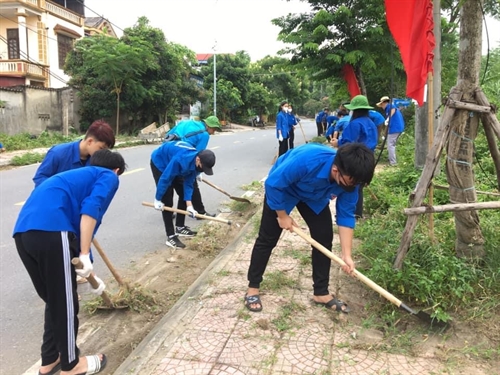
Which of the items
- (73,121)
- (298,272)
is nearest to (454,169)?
(298,272)

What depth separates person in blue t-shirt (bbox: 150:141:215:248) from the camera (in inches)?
184

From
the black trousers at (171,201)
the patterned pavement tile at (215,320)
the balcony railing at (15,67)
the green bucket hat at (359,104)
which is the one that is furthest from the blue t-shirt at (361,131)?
the balcony railing at (15,67)

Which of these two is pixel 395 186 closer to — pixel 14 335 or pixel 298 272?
pixel 298 272

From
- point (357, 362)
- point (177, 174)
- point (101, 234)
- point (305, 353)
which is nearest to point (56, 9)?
point (101, 234)

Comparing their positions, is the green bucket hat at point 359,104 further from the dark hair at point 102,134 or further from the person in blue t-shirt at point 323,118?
the person in blue t-shirt at point 323,118

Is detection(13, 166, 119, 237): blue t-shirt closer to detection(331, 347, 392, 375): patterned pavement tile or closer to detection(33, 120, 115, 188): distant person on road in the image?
detection(33, 120, 115, 188): distant person on road

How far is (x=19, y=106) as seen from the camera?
16031 mm

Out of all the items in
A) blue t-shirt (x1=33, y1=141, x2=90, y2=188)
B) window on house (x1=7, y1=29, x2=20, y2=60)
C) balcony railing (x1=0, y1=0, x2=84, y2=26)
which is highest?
balcony railing (x1=0, y1=0, x2=84, y2=26)

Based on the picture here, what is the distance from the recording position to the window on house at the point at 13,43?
21.7 meters

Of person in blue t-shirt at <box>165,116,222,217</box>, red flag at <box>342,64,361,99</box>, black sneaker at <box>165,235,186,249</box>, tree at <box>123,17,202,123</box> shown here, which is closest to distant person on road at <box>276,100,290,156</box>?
red flag at <box>342,64,361,99</box>

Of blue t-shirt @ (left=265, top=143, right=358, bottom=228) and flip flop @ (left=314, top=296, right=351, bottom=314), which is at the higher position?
blue t-shirt @ (left=265, top=143, right=358, bottom=228)

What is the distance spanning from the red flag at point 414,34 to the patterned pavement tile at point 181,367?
307cm

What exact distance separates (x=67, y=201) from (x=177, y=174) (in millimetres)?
2525

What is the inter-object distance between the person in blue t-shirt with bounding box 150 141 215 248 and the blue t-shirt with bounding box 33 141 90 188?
148 cm
